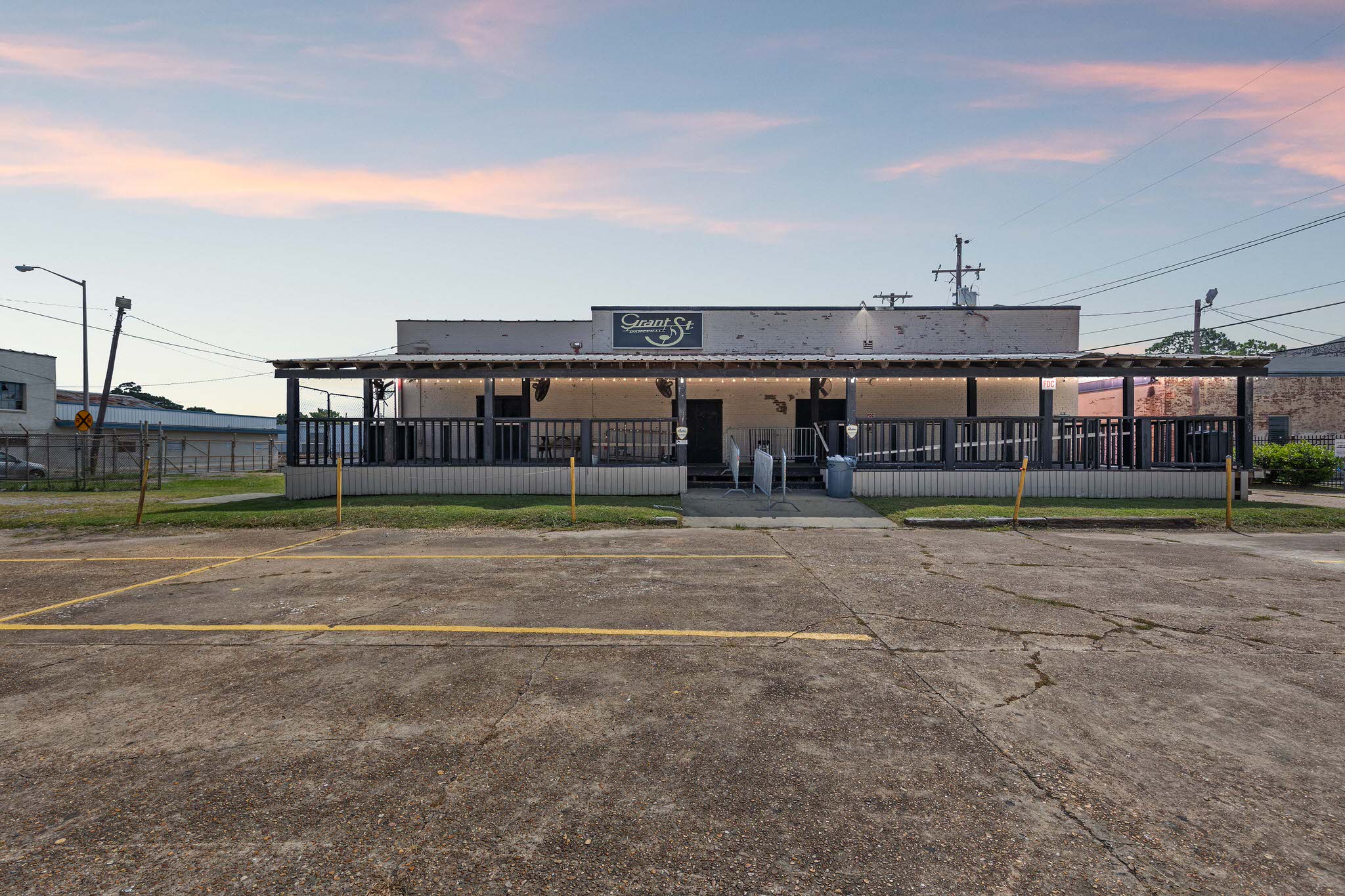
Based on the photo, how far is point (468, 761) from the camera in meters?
3.01

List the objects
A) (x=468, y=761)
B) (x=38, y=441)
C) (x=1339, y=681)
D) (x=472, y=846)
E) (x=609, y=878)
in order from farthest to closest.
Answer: (x=38, y=441)
(x=1339, y=681)
(x=468, y=761)
(x=472, y=846)
(x=609, y=878)

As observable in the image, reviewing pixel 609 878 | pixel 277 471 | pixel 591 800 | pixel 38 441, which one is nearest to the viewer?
pixel 609 878

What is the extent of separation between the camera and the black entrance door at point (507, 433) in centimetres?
1630

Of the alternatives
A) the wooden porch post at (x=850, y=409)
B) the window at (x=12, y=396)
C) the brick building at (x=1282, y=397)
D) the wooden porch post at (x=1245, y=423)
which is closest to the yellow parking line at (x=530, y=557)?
the wooden porch post at (x=850, y=409)

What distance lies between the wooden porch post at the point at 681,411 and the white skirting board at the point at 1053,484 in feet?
14.4

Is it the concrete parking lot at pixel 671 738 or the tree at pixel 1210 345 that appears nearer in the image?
the concrete parking lot at pixel 671 738

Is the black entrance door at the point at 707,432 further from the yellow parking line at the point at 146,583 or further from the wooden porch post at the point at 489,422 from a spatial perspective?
the yellow parking line at the point at 146,583

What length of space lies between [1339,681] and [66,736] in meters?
8.01

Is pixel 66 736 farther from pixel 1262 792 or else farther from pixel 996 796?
pixel 1262 792

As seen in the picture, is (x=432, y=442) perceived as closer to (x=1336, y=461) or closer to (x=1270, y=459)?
(x=1270, y=459)

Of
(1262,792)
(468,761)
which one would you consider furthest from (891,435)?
(468,761)

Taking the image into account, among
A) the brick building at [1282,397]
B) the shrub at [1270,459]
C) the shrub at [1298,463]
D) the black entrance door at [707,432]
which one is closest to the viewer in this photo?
the shrub at [1298,463]

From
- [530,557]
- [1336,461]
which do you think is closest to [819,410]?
[530,557]

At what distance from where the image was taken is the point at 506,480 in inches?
611
